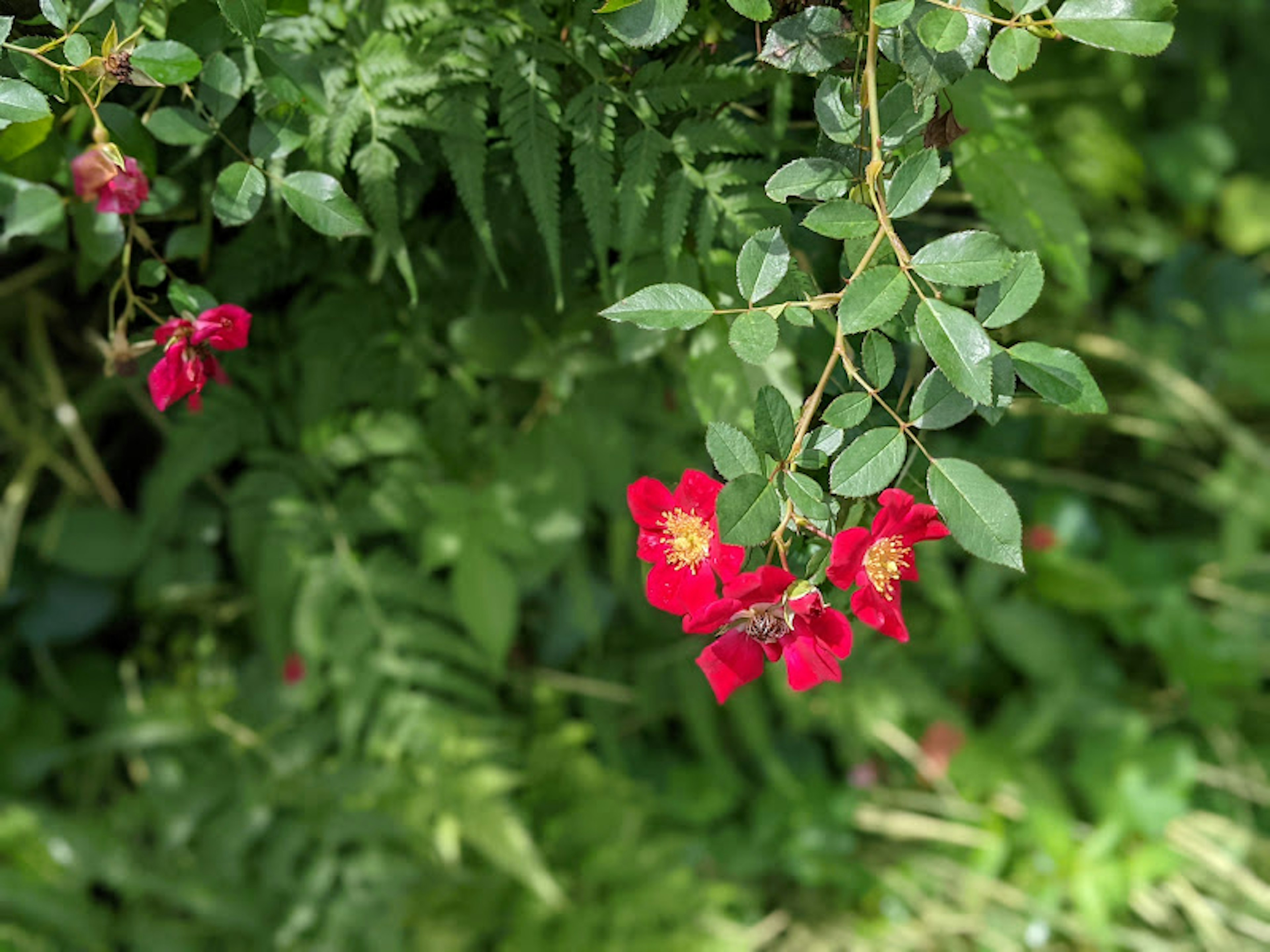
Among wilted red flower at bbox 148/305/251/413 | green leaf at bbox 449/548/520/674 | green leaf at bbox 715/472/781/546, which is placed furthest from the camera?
green leaf at bbox 449/548/520/674

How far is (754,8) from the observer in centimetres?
56

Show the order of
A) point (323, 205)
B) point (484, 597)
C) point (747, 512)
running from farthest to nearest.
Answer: point (484, 597) → point (323, 205) → point (747, 512)

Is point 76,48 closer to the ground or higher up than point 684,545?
higher up

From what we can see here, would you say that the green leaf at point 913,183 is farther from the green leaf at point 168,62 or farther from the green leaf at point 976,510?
the green leaf at point 168,62

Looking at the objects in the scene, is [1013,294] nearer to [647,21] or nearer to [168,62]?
[647,21]

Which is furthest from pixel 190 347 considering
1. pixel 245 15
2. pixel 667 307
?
pixel 667 307

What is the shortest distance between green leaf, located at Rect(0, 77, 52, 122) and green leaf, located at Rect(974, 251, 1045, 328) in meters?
→ 0.55

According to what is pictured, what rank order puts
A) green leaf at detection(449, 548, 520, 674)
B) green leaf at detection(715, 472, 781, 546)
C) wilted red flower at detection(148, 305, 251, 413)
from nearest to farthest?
green leaf at detection(715, 472, 781, 546)
wilted red flower at detection(148, 305, 251, 413)
green leaf at detection(449, 548, 520, 674)

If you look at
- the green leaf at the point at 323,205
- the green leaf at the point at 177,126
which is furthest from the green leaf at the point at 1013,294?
the green leaf at the point at 177,126

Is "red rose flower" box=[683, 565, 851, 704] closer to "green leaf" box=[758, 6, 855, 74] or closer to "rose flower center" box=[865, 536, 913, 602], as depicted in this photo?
"rose flower center" box=[865, 536, 913, 602]

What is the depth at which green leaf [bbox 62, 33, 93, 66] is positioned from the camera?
58 cm

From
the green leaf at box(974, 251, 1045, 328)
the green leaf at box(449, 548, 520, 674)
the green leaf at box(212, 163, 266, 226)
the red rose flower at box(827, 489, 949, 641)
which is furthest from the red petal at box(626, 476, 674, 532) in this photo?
the green leaf at box(449, 548, 520, 674)

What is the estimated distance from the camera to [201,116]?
0.70 meters

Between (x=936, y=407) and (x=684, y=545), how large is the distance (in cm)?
16
